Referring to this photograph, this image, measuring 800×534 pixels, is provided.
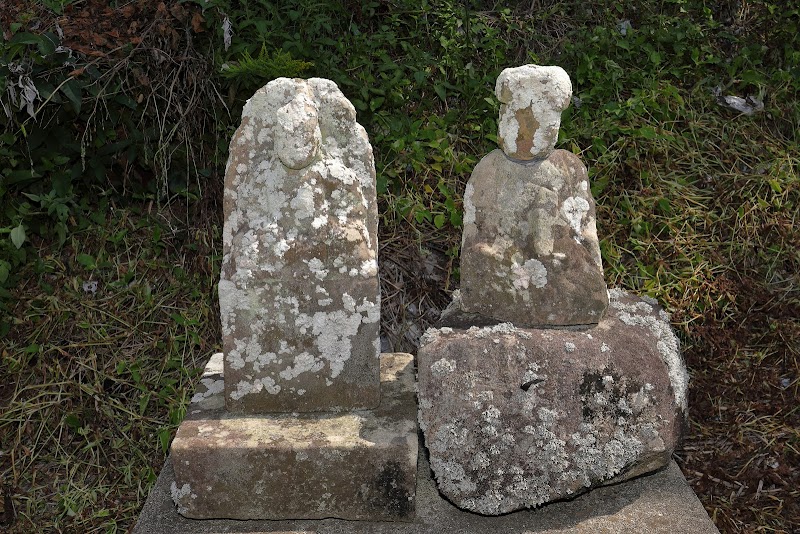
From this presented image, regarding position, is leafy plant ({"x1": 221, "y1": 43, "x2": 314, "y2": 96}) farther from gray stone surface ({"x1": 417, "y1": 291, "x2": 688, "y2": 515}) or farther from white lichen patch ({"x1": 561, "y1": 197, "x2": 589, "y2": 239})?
gray stone surface ({"x1": 417, "y1": 291, "x2": 688, "y2": 515})

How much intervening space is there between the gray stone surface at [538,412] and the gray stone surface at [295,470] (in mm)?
144

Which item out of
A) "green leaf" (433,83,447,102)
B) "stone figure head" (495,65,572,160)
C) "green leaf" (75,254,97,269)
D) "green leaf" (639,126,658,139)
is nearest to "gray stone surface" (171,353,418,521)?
"stone figure head" (495,65,572,160)

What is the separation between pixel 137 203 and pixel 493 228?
2.06 metres

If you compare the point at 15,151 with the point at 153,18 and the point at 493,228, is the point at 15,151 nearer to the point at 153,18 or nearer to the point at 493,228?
the point at 153,18

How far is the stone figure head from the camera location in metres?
2.67

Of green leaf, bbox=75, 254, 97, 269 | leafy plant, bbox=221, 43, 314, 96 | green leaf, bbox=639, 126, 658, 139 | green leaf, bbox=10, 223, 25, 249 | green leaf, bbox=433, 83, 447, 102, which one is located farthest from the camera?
green leaf, bbox=433, 83, 447, 102

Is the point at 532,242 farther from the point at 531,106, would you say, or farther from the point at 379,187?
the point at 379,187

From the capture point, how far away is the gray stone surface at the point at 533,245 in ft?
9.20

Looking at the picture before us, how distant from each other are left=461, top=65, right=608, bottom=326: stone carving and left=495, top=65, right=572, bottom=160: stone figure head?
0.03 m

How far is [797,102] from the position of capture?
4.28 m

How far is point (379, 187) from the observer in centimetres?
387

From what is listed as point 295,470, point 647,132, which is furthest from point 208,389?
point 647,132

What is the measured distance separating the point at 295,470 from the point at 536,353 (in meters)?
0.85

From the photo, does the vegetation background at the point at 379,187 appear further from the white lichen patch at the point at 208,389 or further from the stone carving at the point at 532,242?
the stone carving at the point at 532,242
